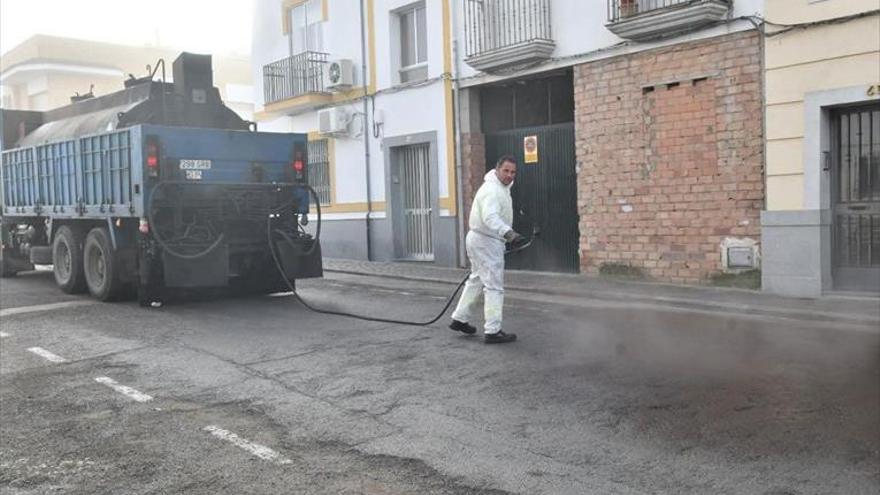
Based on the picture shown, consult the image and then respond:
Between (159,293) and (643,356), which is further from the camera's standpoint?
(159,293)

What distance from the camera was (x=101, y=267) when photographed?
35.2 ft

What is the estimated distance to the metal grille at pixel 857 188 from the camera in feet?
31.2

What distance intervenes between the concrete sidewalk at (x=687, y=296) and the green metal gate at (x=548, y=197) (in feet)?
1.20

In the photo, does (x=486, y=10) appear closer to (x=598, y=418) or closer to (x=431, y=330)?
(x=431, y=330)

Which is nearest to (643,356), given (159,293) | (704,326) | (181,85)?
(704,326)

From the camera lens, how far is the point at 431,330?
26.7 ft

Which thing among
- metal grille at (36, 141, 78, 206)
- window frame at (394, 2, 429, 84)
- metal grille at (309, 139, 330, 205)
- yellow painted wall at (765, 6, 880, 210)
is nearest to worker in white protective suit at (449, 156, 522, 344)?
yellow painted wall at (765, 6, 880, 210)

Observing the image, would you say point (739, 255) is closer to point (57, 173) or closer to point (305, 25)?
point (57, 173)

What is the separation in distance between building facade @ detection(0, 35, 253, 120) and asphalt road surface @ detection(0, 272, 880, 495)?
Answer: 1002 inches

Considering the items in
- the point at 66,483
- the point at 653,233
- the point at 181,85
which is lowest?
the point at 66,483

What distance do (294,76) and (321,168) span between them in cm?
226

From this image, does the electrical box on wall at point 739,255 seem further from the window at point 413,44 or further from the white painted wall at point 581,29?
the window at point 413,44

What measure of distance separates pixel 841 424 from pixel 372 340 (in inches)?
169

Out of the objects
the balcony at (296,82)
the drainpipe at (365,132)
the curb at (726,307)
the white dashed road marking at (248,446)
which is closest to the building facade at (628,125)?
the curb at (726,307)
